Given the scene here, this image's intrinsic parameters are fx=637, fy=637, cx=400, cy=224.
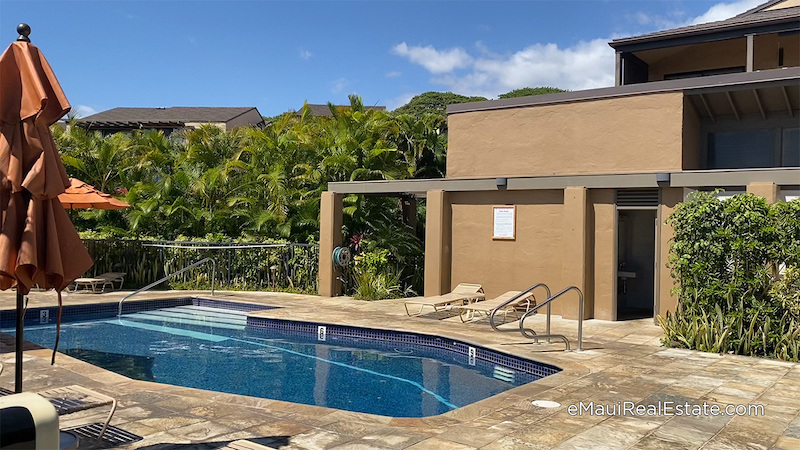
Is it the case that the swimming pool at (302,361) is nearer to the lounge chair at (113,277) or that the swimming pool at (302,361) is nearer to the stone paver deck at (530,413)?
the stone paver deck at (530,413)

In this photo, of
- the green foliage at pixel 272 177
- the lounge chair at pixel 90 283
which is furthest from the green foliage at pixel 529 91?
the lounge chair at pixel 90 283

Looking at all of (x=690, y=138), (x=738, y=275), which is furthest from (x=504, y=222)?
(x=738, y=275)

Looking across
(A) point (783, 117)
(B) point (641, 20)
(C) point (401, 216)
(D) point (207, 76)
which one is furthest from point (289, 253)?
(B) point (641, 20)

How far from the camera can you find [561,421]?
611cm

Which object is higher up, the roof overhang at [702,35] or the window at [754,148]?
the roof overhang at [702,35]

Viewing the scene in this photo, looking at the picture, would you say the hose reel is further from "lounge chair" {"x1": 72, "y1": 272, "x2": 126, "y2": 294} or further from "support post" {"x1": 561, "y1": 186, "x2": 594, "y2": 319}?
"lounge chair" {"x1": 72, "y1": 272, "x2": 126, "y2": 294}

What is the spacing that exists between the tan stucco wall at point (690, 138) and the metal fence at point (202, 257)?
32.7ft

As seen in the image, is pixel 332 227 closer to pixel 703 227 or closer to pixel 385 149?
pixel 385 149

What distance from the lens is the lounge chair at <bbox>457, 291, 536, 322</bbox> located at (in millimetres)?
12461

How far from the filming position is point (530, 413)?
6.40 metres

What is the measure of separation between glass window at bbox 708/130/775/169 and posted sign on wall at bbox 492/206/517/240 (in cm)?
484

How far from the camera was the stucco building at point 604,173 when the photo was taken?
1246 cm

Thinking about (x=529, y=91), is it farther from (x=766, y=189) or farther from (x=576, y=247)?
(x=766, y=189)

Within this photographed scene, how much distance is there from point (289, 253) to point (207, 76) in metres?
15.9
